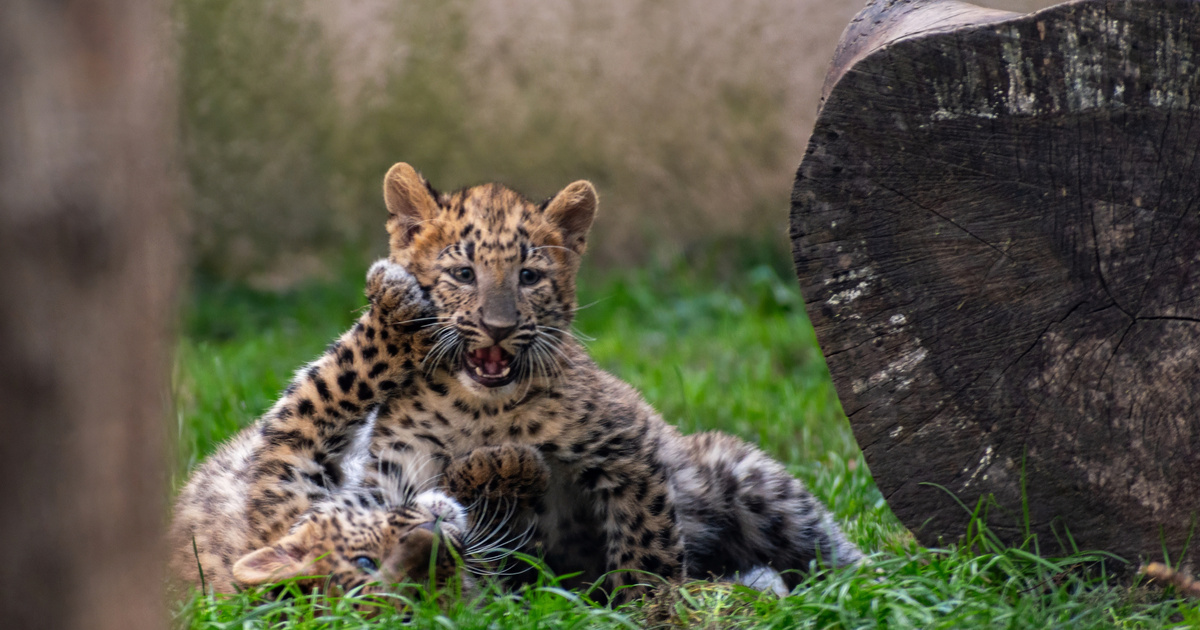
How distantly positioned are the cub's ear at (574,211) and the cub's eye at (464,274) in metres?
0.47

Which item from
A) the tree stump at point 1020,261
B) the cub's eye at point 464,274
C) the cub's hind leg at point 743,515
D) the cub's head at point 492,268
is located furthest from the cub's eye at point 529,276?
the tree stump at point 1020,261

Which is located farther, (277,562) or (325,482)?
(325,482)

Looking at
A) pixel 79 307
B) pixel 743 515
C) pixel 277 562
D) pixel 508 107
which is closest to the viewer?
pixel 79 307

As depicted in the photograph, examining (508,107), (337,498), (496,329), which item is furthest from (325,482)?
(508,107)

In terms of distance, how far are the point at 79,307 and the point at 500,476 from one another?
2.26m

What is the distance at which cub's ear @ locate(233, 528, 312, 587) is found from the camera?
137 inches

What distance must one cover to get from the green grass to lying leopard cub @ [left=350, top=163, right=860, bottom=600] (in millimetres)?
282

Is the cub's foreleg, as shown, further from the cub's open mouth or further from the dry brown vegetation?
the dry brown vegetation

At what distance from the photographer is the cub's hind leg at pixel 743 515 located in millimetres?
4469

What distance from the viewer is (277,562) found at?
354 cm

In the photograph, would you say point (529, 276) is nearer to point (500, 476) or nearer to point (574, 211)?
point (574, 211)

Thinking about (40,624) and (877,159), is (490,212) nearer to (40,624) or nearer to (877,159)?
(877,159)

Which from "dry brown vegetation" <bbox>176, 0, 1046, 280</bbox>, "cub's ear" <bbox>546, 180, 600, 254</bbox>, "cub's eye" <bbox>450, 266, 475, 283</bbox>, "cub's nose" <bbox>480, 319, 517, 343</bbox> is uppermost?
"dry brown vegetation" <bbox>176, 0, 1046, 280</bbox>

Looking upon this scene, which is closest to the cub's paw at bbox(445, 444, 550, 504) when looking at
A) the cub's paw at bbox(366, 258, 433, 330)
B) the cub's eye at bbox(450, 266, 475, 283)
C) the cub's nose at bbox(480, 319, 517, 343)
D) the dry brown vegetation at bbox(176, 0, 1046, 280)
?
the cub's nose at bbox(480, 319, 517, 343)
